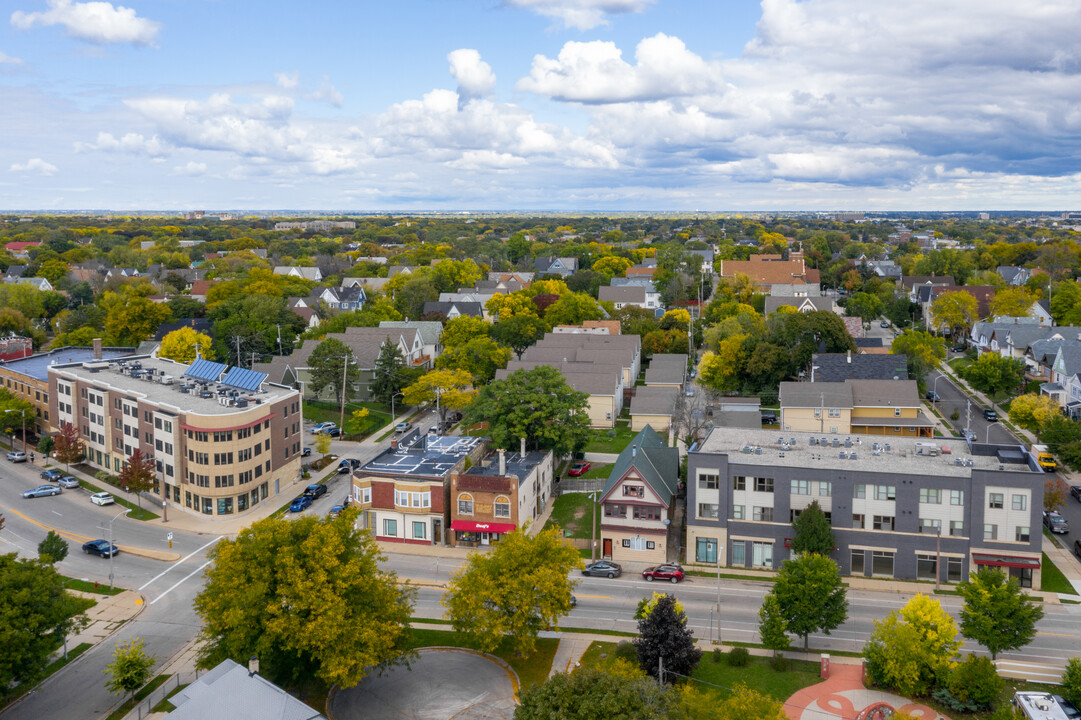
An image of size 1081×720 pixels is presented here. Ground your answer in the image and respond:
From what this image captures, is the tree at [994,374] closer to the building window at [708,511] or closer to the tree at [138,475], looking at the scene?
the building window at [708,511]

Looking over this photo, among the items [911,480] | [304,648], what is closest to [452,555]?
[304,648]

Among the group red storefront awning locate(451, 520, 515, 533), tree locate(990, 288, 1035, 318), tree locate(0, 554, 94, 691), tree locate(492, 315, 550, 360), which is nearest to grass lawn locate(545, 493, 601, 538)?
red storefront awning locate(451, 520, 515, 533)

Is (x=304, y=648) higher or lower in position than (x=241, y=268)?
lower

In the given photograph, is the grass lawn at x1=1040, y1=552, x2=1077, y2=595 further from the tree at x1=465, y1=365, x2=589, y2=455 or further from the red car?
the tree at x1=465, y1=365, x2=589, y2=455

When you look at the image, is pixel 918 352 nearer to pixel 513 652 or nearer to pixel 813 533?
pixel 813 533

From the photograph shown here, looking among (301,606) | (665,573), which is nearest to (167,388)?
(301,606)

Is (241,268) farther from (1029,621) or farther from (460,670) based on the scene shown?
(1029,621)
